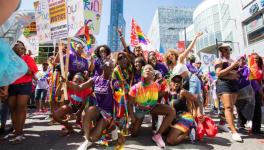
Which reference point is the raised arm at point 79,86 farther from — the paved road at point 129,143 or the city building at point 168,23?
the city building at point 168,23

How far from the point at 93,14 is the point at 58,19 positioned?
3.50 meters

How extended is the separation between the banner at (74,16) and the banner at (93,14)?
2.81 m

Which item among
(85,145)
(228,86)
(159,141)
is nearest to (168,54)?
(228,86)

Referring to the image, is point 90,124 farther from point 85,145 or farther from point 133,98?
point 133,98

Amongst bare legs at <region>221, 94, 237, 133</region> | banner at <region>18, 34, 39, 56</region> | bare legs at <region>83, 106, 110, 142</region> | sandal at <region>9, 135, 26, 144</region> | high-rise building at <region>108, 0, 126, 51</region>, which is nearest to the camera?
bare legs at <region>83, 106, 110, 142</region>

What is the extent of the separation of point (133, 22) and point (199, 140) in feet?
15.9

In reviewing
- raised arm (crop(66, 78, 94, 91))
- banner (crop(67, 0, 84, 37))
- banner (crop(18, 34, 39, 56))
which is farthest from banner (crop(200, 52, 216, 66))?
raised arm (crop(66, 78, 94, 91))

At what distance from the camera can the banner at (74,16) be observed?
4527 millimetres

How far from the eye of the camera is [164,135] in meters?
4.63

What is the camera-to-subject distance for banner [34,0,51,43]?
484 cm

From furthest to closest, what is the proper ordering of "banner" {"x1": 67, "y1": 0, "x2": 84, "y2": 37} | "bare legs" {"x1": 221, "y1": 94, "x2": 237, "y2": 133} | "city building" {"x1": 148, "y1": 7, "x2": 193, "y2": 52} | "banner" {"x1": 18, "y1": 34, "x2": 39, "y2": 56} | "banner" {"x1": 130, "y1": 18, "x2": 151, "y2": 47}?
1. "city building" {"x1": 148, "y1": 7, "x2": 193, "y2": 52}
2. "banner" {"x1": 130, "y1": 18, "x2": 151, "y2": 47}
3. "banner" {"x1": 18, "y1": 34, "x2": 39, "y2": 56}
4. "bare legs" {"x1": 221, "y1": 94, "x2": 237, "y2": 133}
5. "banner" {"x1": 67, "y1": 0, "x2": 84, "y2": 37}

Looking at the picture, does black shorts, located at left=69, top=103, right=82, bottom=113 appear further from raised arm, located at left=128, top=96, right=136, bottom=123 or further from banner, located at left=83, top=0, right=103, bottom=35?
banner, located at left=83, top=0, right=103, bottom=35

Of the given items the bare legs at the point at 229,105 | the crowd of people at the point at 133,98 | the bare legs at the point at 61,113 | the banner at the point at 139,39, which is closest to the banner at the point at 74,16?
the crowd of people at the point at 133,98

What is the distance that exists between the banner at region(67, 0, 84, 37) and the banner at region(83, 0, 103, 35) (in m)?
2.81
